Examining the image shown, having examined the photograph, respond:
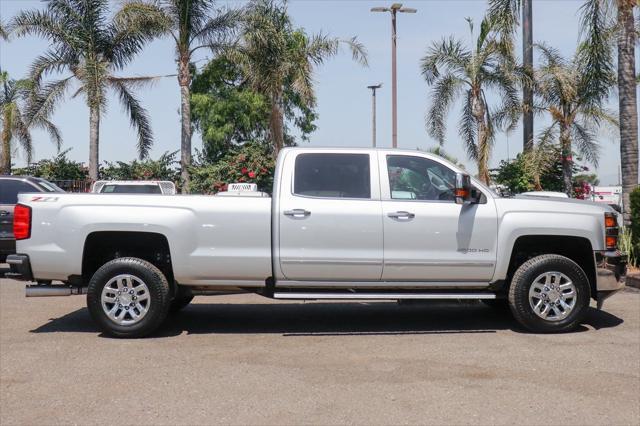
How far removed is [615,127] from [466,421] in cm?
1818

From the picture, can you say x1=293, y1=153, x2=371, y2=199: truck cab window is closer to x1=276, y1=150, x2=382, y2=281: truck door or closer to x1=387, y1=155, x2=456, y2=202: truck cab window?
x1=276, y1=150, x2=382, y2=281: truck door

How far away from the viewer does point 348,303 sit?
9.76 m

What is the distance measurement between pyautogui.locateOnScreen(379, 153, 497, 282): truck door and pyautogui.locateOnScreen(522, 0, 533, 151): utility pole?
1370 centimetres

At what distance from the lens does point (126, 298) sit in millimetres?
7469

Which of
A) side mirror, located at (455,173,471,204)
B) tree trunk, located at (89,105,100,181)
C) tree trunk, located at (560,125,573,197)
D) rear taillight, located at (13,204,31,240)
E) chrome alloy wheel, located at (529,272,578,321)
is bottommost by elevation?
chrome alloy wheel, located at (529,272,578,321)

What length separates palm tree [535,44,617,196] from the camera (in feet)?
65.9

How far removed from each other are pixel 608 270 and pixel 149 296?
481cm

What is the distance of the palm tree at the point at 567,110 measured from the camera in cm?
2009

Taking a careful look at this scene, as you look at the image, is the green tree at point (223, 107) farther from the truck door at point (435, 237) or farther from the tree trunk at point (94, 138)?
the truck door at point (435, 237)

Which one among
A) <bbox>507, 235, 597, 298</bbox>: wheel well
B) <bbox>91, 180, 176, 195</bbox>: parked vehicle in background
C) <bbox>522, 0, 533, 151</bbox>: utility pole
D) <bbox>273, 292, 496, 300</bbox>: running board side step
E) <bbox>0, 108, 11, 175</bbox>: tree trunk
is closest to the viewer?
<bbox>273, 292, 496, 300</bbox>: running board side step

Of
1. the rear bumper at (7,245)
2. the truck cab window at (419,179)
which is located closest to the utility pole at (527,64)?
the truck cab window at (419,179)

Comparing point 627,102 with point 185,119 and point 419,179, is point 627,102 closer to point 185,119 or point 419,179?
point 419,179

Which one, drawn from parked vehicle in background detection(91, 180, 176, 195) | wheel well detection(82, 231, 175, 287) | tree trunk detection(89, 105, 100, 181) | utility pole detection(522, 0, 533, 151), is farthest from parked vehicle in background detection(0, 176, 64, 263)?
utility pole detection(522, 0, 533, 151)

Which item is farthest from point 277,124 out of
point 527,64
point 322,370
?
point 322,370
